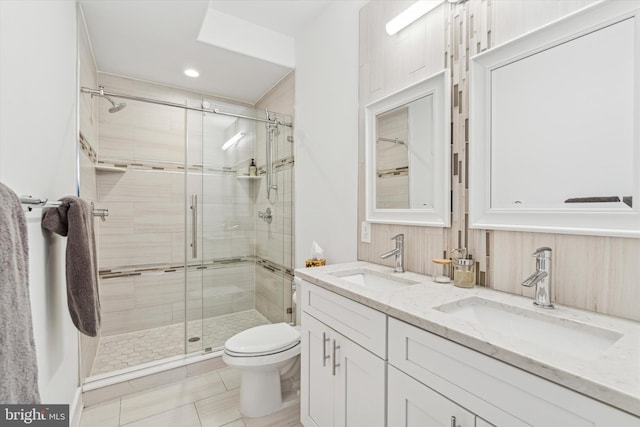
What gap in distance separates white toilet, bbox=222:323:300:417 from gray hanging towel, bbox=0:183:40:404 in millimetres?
1106

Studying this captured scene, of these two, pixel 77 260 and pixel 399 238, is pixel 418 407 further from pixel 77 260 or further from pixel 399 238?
pixel 77 260

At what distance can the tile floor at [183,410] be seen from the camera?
1651 millimetres

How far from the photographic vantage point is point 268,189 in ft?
8.43

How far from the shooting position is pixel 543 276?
92 centimetres

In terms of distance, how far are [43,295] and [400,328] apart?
127 cm

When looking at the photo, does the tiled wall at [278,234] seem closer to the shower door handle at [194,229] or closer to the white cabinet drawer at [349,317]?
the shower door handle at [194,229]

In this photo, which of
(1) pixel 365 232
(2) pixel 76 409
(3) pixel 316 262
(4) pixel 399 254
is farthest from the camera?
(3) pixel 316 262

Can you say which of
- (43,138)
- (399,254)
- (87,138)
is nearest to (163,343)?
(87,138)

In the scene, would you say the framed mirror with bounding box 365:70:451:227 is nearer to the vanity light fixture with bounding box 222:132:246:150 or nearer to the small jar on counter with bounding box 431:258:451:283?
the small jar on counter with bounding box 431:258:451:283

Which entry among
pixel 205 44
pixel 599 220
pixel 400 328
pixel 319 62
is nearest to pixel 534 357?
pixel 400 328

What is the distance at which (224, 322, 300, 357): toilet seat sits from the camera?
164 cm

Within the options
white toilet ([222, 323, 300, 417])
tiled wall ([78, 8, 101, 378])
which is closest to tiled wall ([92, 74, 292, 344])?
tiled wall ([78, 8, 101, 378])

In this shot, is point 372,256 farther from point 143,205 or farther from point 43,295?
point 143,205

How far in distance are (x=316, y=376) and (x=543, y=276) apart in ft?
3.38
